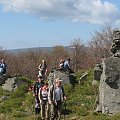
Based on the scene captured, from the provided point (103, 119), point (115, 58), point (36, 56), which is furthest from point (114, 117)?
point (36, 56)

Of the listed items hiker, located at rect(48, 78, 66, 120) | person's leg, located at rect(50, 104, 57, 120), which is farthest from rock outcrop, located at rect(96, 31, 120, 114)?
person's leg, located at rect(50, 104, 57, 120)

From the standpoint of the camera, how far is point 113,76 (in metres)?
17.5

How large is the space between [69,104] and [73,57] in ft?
222

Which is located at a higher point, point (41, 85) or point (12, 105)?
point (41, 85)

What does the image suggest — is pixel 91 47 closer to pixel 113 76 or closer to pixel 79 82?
pixel 79 82

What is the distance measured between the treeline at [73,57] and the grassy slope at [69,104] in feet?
127

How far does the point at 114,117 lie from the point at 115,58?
3.13 m

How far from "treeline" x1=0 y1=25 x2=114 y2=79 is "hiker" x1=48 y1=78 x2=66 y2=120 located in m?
47.1

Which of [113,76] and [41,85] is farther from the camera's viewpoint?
[41,85]

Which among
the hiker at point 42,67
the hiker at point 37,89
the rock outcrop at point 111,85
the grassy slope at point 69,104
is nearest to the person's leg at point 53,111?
the grassy slope at point 69,104

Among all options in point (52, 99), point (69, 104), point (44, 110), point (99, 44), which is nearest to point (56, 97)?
point (52, 99)

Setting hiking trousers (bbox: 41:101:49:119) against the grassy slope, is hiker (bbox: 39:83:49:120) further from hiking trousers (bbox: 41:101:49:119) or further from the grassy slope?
the grassy slope

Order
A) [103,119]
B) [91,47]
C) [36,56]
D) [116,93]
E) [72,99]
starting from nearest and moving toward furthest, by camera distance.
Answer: [103,119] → [116,93] → [72,99] → [91,47] → [36,56]

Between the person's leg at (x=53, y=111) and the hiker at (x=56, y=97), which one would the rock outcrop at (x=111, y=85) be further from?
the person's leg at (x=53, y=111)
